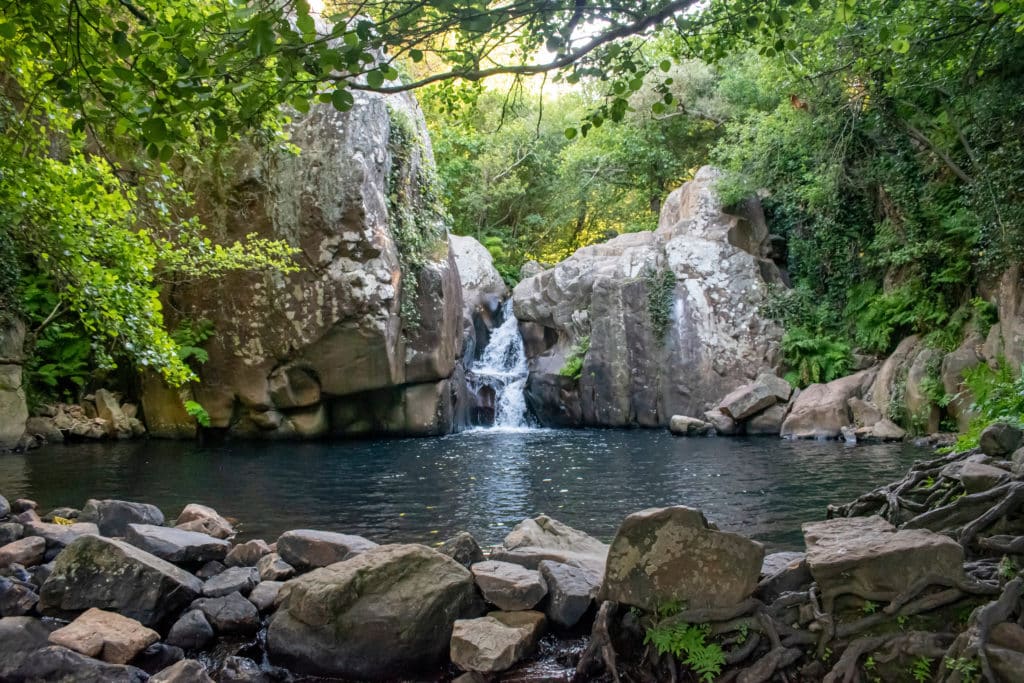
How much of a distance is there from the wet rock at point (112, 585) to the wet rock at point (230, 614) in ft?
0.77

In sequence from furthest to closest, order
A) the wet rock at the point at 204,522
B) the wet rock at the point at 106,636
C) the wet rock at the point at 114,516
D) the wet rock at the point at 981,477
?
the wet rock at the point at 204,522
the wet rock at the point at 114,516
the wet rock at the point at 981,477
the wet rock at the point at 106,636

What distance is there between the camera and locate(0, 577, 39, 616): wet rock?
5.00 metres

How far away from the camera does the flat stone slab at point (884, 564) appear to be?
3.83m

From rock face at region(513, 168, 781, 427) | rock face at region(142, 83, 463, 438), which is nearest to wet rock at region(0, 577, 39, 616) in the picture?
rock face at region(142, 83, 463, 438)

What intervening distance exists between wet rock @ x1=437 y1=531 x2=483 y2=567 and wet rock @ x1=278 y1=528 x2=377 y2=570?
2.53ft

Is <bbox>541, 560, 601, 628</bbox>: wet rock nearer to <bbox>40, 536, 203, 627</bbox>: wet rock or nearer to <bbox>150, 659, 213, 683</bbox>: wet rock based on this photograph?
<bbox>150, 659, 213, 683</bbox>: wet rock

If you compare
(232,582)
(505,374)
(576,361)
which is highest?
(576,361)

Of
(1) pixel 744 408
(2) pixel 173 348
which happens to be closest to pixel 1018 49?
(1) pixel 744 408

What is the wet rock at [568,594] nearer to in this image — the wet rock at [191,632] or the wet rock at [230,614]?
the wet rock at [230,614]

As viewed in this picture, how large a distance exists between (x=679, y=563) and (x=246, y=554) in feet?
13.0

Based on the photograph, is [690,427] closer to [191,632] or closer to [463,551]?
[463,551]

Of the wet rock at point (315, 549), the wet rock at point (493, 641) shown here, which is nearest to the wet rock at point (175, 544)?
the wet rock at point (315, 549)

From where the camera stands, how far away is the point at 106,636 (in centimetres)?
441

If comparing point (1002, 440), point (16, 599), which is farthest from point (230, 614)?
point (1002, 440)
